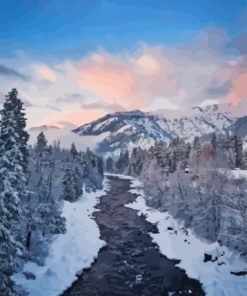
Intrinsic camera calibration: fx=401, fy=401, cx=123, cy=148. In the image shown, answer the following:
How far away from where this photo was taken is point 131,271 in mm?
45375

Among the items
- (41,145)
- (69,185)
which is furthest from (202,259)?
(41,145)

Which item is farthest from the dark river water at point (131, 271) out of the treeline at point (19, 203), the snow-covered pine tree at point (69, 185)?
the snow-covered pine tree at point (69, 185)

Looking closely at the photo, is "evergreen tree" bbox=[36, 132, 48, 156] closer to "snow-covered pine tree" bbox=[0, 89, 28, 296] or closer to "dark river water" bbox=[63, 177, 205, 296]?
"dark river water" bbox=[63, 177, 205, 296]

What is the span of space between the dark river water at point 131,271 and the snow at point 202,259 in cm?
105

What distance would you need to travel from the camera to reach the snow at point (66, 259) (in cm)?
3741

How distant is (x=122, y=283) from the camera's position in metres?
41.4

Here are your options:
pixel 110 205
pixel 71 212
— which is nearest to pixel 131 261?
pixel 71 212

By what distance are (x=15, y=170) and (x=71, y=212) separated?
169 feet

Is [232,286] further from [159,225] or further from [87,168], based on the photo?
[87,168]

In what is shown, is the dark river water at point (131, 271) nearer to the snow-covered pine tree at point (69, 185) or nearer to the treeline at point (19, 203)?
the treeline at point (19, 203)

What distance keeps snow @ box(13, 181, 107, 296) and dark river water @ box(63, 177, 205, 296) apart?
3.31 feet

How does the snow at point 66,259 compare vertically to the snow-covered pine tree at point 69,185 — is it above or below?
below

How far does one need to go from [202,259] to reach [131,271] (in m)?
8.70

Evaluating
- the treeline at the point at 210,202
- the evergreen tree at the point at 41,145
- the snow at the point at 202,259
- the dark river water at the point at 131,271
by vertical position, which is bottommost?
the dark river water at the point at 131,271
